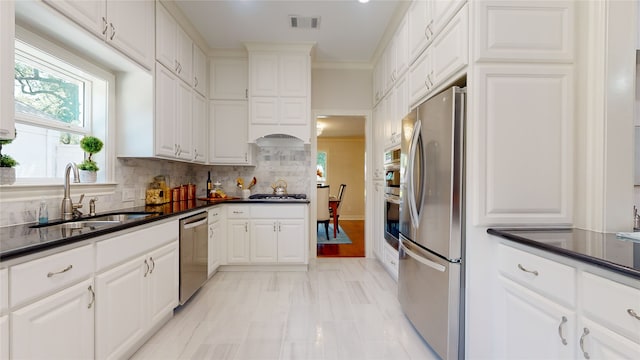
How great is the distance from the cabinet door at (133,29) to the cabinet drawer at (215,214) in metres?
1.52

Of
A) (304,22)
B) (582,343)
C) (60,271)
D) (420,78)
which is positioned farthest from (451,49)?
(60,271)

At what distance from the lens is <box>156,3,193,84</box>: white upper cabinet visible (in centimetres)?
256

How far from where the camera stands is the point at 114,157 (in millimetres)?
2480

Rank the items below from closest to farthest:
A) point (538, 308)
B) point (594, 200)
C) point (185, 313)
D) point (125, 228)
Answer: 1. point (538, 308)
2. point (594, 200)
3. point (125, 228)
4. point (185, 313)

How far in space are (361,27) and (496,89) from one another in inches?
82.4

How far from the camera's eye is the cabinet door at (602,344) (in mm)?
897

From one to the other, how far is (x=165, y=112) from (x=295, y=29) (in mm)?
1692

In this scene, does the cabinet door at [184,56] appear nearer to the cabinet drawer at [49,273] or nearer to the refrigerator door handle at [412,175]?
the cabinet drawer at [49,273]

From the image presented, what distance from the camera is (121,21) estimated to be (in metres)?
2.03

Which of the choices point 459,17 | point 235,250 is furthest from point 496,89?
point 235,250

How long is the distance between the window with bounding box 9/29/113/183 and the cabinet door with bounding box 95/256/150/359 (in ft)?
2.86

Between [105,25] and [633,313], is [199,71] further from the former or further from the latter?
[633,313]

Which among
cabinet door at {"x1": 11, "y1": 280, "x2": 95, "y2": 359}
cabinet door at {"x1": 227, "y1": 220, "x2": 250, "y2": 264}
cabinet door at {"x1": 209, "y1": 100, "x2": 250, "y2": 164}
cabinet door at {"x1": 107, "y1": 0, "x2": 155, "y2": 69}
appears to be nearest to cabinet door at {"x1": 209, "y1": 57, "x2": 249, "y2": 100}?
cabinet door at {"x1": 209, "y1": 100, "x2": 250, "y2": 164}

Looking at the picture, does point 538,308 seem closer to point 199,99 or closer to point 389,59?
point 389,59
